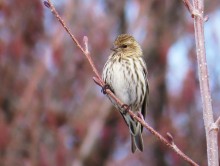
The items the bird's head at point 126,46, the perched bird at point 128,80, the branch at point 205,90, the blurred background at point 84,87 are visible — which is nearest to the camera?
the branch at point 205,90

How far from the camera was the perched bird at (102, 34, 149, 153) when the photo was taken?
193 inches

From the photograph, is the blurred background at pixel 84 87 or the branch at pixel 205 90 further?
the blurred background at pixel 84 87

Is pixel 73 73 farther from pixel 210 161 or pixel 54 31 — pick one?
pixel 210 161

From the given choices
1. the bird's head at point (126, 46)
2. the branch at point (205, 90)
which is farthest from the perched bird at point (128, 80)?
the branch at point (205, 90)

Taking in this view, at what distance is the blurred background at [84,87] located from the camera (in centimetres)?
761

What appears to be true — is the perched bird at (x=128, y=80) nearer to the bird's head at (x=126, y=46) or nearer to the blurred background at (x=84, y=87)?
the bird's head at (x=126, y=46)

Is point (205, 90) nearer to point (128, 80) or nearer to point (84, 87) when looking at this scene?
point (128, 80)

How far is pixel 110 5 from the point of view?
901 cm

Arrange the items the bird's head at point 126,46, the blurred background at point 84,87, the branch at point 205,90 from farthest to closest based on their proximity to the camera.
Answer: the blurred background at point 84,87
the bird's head at point 126,46
the branch at point 205,90

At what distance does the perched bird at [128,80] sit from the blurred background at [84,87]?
2.46 m

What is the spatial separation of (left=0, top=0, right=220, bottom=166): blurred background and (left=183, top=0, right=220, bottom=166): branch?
16.7ft

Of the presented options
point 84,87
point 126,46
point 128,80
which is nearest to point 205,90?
point 128,80

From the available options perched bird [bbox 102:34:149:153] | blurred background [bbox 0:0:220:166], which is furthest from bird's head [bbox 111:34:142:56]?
blurred background [bbox 0:0:220:166]

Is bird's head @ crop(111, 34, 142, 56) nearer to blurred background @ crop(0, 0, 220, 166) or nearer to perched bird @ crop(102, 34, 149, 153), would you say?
perched bird @ crop(102, 34, 149, 153)
